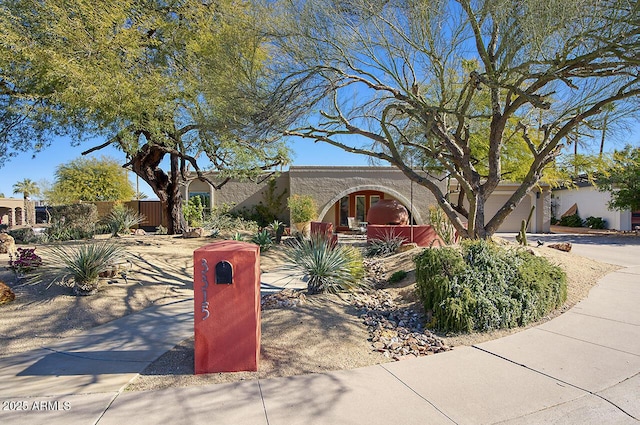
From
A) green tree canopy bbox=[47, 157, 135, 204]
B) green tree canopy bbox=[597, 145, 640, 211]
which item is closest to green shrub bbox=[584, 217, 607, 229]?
green tree canopy bbox=[597, 145, 640, 211]

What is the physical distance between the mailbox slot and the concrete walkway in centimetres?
104

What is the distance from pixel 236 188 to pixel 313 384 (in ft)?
65.8

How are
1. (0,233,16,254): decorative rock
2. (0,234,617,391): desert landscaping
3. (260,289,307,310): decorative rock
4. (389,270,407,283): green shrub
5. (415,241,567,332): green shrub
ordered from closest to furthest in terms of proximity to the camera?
1. (0,234,617,391): desert landscaping
2. (415,241,567,332): green shrub
3. (260,289,307,310): decorative rock
4. (389,270,407,283): green shrub
5. (0,233,16,254): decorative rock

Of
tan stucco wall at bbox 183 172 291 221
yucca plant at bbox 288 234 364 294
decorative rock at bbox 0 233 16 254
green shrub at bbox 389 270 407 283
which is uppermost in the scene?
tan stucco wall at bbox 183 172 291 221

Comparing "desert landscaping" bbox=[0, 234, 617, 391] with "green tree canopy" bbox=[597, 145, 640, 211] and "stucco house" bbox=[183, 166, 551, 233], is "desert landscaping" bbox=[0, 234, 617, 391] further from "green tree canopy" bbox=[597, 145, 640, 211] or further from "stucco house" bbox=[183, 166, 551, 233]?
"green tree canopy" bbox=[597, 145, 640, 211]

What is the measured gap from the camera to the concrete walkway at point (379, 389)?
3260 mm

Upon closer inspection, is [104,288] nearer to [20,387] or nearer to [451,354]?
[20,387]

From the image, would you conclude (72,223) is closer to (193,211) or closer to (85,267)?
(193,211)

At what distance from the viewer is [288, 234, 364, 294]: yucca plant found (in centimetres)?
716

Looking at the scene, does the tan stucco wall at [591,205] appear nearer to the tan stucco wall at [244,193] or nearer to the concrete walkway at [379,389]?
the tan stucco wall at [244,193]

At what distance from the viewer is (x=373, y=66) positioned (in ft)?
27.9

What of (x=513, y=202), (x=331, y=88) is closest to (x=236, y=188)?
(x=331, y=88)

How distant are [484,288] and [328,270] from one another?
2762mm

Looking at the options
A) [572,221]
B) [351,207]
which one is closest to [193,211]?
[351,207]
